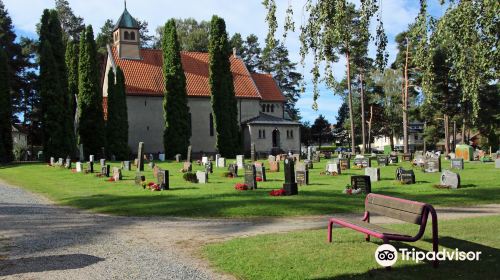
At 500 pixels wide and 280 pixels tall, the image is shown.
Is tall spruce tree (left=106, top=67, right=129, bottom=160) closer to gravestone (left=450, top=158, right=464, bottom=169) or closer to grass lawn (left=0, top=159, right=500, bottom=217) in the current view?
grass lawn (left=0, top=159, right=500, bottom=217)

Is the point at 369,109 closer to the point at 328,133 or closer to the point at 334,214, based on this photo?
the point at 328,133

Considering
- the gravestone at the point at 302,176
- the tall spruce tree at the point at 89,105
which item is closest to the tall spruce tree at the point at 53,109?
the tall spruce tree at the point at 89,105

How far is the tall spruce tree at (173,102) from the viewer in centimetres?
4650

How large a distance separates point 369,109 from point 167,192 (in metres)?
60.9

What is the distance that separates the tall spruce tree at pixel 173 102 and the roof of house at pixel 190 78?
15.1 feet

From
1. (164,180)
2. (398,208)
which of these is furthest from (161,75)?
(398,208)

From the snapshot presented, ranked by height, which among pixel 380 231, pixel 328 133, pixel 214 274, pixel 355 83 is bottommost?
pixel 214 274

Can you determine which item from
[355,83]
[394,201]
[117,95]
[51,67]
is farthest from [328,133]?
[394,201]

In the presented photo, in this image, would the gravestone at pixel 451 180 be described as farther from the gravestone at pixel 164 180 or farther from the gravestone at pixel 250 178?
the gravestone at pixel 164 180

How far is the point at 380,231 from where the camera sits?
6902 millimetres

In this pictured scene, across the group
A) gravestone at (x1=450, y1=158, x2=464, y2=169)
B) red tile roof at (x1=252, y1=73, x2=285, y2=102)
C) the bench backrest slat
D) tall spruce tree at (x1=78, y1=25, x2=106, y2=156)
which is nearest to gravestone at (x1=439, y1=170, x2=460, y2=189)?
gravestone at (x1=450, y1=158, x2=464, y2=169)

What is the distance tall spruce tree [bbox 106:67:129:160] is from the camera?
44344 mm

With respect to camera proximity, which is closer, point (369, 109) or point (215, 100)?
point (215, 100)

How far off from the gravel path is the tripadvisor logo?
7.40 ft
